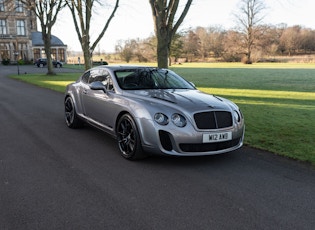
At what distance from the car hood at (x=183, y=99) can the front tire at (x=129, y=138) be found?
473mm

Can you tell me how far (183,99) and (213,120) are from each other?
0.64 m

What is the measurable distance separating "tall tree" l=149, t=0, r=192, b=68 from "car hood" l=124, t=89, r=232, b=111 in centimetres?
699

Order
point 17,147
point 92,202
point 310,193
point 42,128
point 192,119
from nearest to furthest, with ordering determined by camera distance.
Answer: point 92,202
point 310,193
point 192,119
point 17,147
point 42,128

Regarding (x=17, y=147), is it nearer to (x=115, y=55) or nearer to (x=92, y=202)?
(x=92, y=202)

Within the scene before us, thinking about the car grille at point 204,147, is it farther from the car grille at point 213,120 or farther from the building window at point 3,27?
the building window at point 3,27

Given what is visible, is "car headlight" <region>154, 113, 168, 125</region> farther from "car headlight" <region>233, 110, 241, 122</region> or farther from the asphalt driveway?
"car headlight" <region>233, 110, 241, 122</region>

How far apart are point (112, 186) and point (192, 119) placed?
5.01 ft

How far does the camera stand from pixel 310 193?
4.03 metres

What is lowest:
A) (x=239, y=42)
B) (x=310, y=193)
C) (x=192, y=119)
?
(x=310, y=193)

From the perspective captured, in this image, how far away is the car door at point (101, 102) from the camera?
5965 mm

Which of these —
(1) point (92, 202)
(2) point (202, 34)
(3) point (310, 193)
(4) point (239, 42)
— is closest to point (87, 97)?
(1) point (92, 202)

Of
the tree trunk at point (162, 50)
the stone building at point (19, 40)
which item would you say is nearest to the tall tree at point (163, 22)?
the tree trunk at point (162, 50)

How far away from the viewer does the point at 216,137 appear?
16.0 feet

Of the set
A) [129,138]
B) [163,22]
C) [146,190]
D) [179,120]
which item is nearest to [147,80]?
[129,138]
